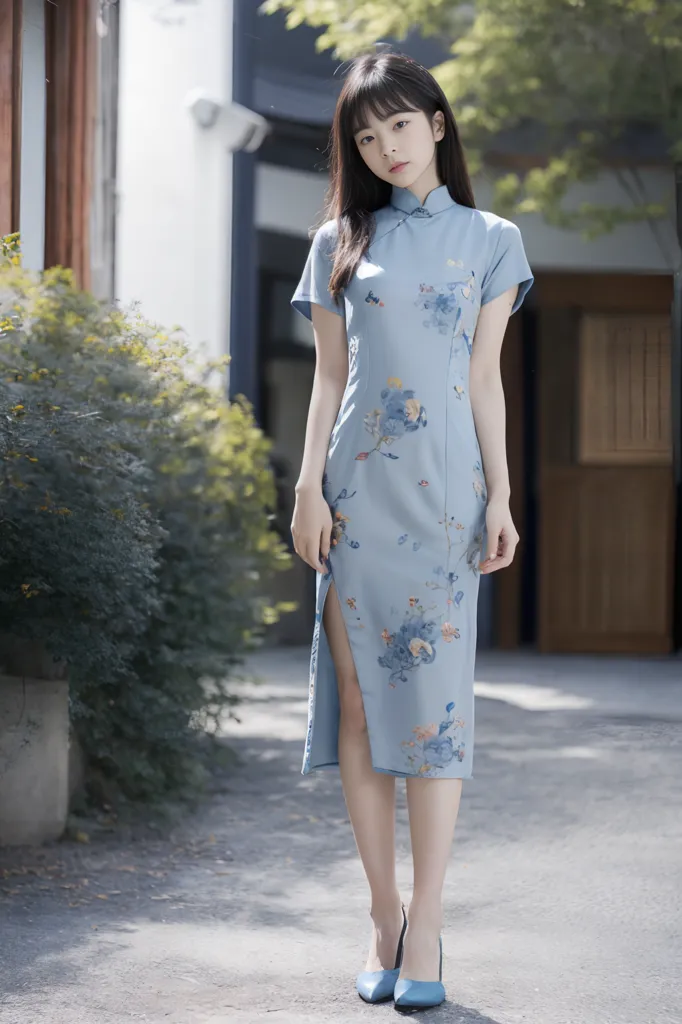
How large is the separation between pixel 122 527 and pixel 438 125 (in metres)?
1.25

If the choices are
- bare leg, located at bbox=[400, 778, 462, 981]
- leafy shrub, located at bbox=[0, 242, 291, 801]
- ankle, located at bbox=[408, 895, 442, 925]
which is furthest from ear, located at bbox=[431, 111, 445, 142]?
ankle, located at bbox=[408, 895, 442, 925]

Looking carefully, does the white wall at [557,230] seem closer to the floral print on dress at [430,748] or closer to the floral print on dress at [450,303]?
the floral print on dress at [450,303]

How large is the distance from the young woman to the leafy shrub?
2.74 ft

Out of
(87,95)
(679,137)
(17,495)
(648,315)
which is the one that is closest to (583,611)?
(648,315)

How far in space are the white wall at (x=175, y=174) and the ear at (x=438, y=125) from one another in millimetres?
5929

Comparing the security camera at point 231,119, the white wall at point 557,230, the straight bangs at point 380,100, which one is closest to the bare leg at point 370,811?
the straight bangs at point 380,100

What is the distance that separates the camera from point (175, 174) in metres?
8.73

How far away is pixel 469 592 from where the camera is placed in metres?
2.55

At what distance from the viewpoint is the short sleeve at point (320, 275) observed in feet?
8.58

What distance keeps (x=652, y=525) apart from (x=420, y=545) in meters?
6.56

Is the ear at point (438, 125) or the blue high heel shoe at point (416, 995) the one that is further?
the ear at point (438, 125)

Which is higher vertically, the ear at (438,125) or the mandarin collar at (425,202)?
the ear at (438,125)

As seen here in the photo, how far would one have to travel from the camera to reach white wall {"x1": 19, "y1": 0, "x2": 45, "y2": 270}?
14.9 ft

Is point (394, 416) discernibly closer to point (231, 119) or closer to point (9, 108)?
point (9, 108)
